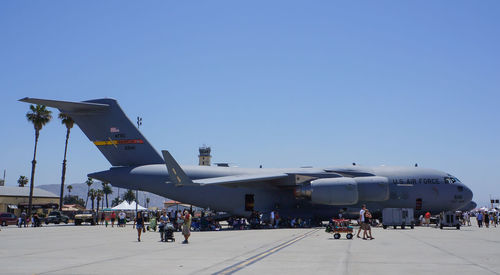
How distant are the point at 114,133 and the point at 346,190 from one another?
16.9m

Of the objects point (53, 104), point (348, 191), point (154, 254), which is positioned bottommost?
point (154, 254)

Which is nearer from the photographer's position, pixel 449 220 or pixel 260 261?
pixel 260 261

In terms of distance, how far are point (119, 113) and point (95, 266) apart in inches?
930

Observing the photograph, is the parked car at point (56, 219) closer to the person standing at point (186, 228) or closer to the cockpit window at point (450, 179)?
the person standing at point (186, 228)

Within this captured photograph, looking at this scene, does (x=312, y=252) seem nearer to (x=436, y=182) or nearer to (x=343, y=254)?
(x=343, y=254)

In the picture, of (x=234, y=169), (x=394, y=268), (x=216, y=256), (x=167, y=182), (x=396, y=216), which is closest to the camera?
(x=394, y=268)

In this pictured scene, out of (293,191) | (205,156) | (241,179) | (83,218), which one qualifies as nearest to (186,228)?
(241,179)

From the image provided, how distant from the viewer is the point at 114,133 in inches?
1337

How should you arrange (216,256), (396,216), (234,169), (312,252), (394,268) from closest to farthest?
(394,268) < (216,256) < (312,252) < (396,216) < (234,169)

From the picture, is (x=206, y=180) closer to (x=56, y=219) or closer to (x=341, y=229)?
(x=341, y=229)

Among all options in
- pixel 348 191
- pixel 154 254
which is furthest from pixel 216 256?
pixel 348 191

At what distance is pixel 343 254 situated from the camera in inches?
555

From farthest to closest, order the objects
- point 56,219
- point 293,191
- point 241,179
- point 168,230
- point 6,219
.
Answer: point 56,219, point 6,219, point 293,191, point 241,179, point 168,230

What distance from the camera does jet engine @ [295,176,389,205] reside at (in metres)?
31.1
